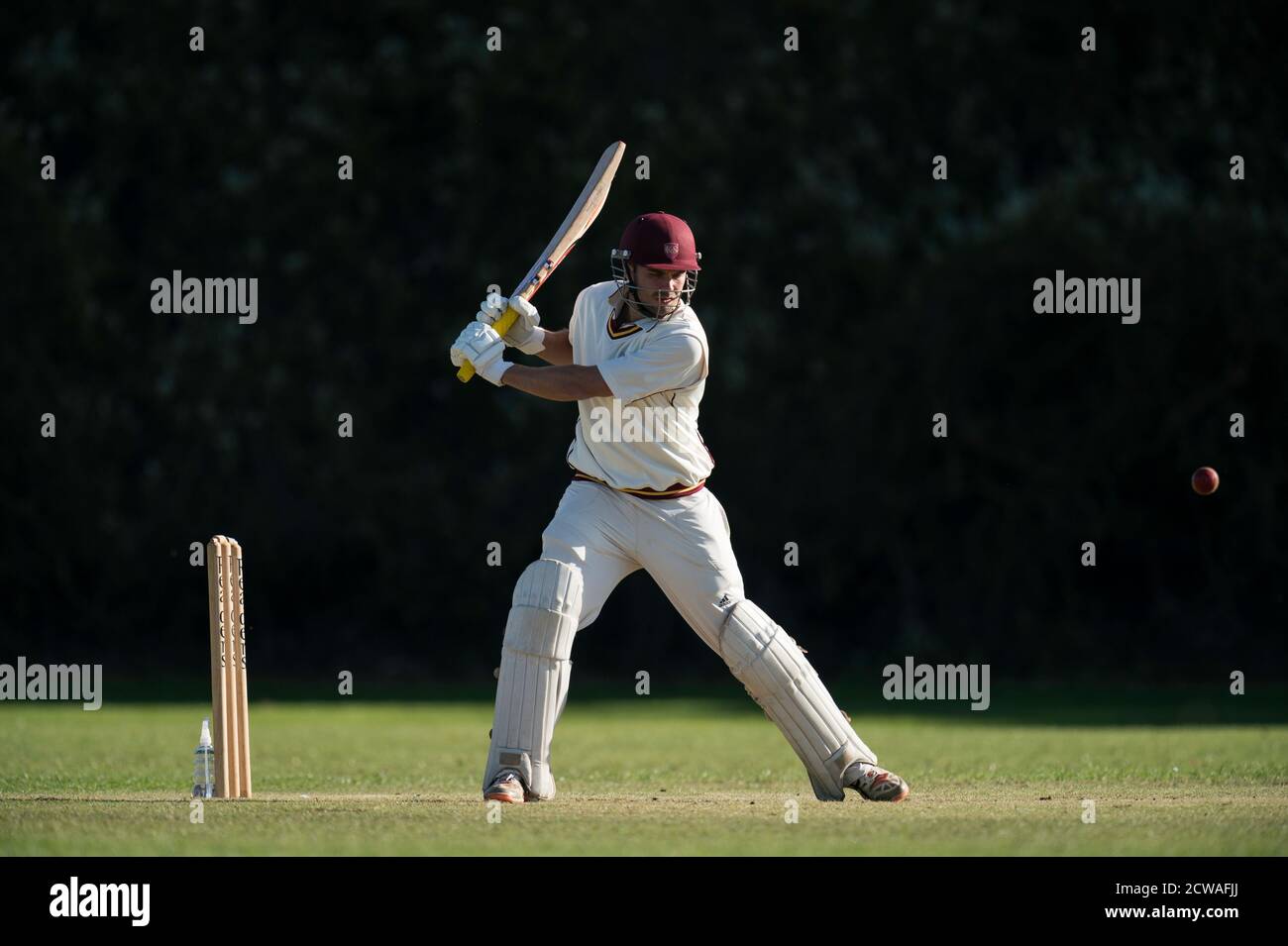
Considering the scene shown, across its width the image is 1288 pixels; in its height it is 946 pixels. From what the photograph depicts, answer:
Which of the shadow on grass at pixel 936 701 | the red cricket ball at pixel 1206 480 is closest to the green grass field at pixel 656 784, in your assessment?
the shadow on grass at pixel 936 701

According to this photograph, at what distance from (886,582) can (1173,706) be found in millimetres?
2322

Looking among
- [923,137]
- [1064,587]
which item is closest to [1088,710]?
[1064,587]

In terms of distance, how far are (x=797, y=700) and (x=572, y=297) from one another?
6844 millimetres

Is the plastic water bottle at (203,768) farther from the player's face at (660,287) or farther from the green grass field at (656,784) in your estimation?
the player's face at (660,287)

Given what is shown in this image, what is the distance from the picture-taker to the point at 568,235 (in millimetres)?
6664

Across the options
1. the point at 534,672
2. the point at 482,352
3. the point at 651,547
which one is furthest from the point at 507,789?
the point at 482,352

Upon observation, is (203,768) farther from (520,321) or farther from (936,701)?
(936,701)

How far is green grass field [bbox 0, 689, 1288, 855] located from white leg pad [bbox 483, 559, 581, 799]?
176mm

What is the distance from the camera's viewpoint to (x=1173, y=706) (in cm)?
1114

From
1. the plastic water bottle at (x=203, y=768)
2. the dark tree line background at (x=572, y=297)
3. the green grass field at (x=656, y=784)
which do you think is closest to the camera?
the green grass field at (x=656, y=784)

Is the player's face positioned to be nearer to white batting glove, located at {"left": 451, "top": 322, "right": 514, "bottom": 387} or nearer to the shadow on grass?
white batting glove, located at {"left": 451, "top": 322, "right": 514, "bottom": 387}

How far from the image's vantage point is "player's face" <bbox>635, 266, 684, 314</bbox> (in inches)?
245

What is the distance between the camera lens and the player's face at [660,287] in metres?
6.22

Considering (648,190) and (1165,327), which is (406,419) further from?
(1165,327)
